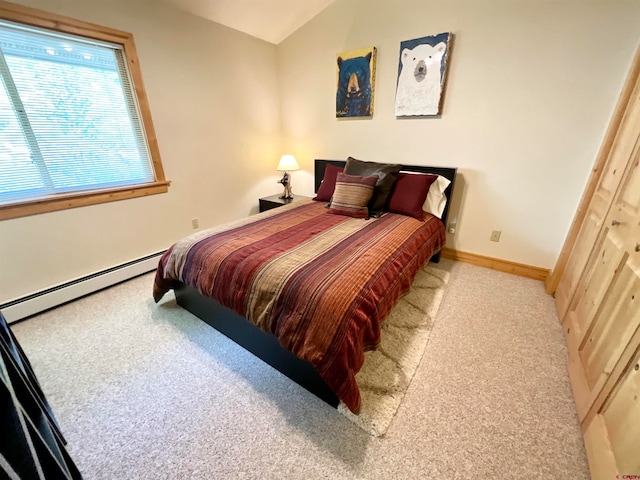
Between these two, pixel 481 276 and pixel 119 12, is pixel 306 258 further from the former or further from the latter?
pixel 119 12

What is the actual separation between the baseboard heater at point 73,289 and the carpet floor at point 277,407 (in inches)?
4.2

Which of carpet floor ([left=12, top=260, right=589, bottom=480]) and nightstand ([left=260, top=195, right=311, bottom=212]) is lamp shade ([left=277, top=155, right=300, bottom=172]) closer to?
nightstand ([left=260, top=195, right=311, bottom=212])

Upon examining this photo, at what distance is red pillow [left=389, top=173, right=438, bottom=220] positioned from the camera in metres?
2.31

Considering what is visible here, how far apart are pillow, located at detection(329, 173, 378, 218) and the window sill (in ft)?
5.54

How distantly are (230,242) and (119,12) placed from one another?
2.06m

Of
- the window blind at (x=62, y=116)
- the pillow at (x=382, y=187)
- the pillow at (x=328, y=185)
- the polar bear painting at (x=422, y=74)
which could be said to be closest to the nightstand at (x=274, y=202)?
the pillow at (x=328, y=185)

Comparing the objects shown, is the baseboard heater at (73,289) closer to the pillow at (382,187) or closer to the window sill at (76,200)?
the window sill at (76,200)

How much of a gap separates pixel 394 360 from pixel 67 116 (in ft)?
9.46

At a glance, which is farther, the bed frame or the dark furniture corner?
the bed frame

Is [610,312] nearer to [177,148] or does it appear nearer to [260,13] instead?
[177,148]

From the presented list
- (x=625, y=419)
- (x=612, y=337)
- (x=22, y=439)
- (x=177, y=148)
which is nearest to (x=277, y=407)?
(x=22, y=439)

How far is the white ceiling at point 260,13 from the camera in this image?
7.88ft

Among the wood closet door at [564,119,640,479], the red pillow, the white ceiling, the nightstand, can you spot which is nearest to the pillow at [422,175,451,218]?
the red pillow

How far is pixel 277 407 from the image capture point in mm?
1326
